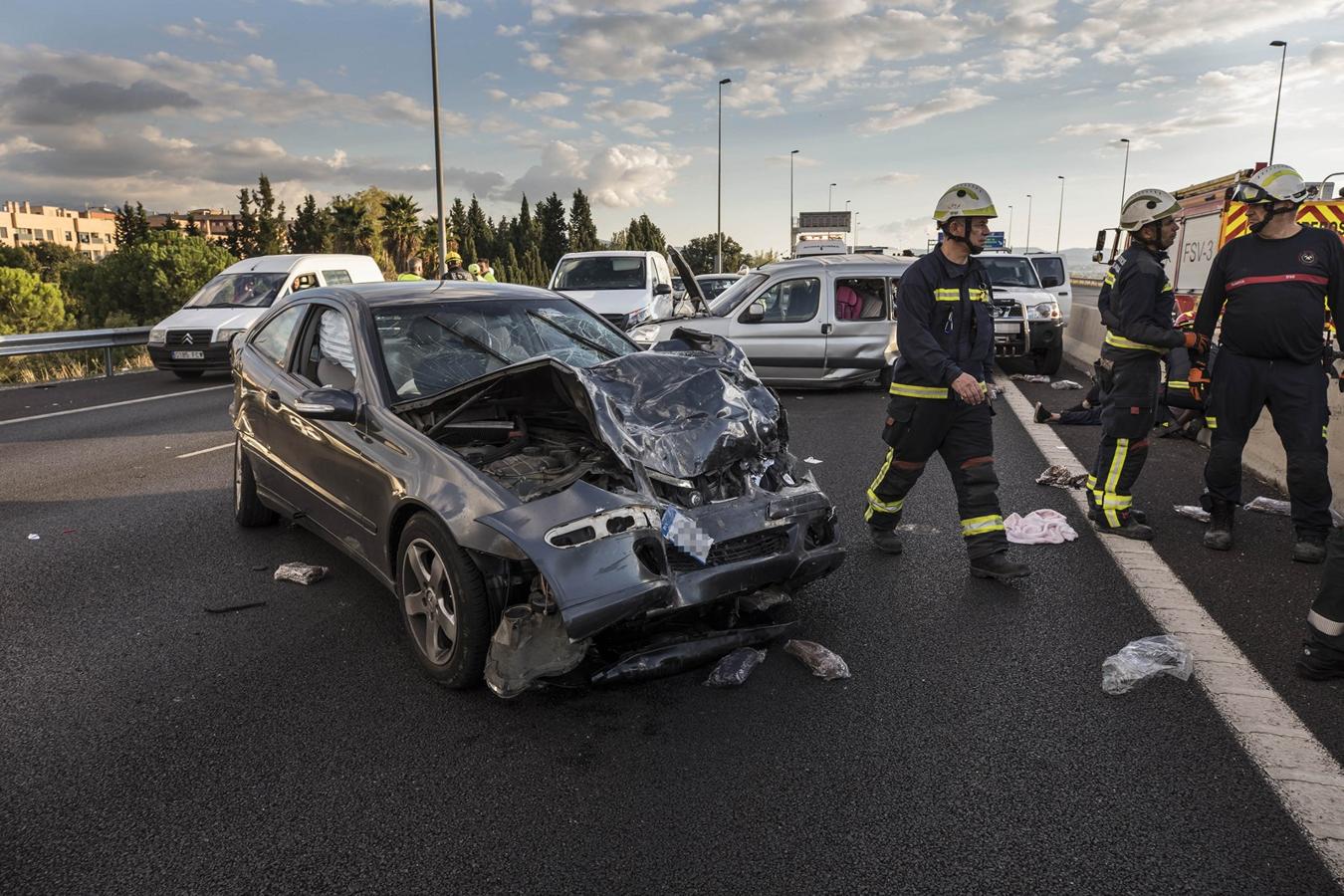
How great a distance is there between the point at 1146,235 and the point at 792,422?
4663 mm

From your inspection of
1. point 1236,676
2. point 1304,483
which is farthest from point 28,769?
point 1304,483

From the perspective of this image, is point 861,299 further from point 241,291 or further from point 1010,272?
point 241,291

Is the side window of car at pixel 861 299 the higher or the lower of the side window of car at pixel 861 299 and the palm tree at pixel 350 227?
the lower

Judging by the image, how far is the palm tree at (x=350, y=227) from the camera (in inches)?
3093

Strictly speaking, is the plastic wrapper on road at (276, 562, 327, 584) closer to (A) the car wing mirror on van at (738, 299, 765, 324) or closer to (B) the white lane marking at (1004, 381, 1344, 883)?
(B) the white lane marking at (1004, 381, 1344, 883)

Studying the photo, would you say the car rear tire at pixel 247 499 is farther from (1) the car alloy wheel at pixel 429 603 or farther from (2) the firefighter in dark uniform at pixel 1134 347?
(2) the firefighter in dark uniform at pixel 1134 347

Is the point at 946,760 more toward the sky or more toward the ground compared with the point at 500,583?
more toward the ground

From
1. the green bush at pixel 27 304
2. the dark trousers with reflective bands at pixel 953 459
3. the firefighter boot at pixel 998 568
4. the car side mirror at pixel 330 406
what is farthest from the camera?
the green bush at pixel 27 304

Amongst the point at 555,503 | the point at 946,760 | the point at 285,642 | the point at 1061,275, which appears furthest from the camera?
the point at 1061,275

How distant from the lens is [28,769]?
3.00m

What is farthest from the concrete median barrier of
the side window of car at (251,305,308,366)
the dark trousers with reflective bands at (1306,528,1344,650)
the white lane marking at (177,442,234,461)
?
the white lane marking at (177,442,234,461)

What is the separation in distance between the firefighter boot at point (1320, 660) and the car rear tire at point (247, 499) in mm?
5368

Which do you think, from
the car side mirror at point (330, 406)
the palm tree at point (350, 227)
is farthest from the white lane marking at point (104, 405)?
the palm tree at point (350, 227)

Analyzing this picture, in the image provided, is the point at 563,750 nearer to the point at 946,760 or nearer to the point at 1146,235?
the point at 946,760
